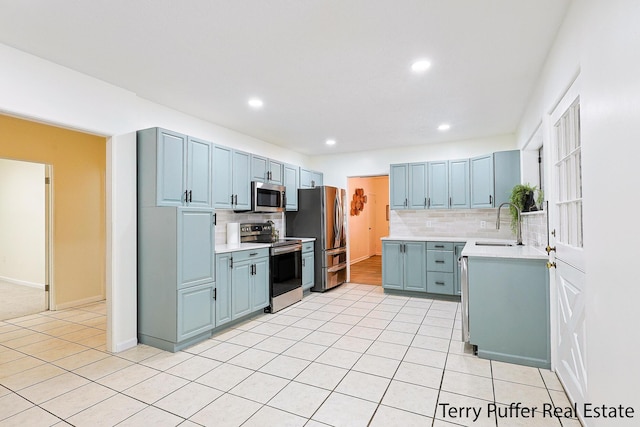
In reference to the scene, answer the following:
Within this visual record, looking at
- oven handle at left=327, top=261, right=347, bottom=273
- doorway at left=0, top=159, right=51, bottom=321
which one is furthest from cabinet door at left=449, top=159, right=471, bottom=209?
doorway at left=0, top=159, right=51, bottom=321

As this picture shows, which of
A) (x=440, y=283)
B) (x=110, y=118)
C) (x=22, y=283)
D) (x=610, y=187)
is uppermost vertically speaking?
(x=110, y=118)

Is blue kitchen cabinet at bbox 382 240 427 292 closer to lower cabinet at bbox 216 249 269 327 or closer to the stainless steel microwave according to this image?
the stainless steel microwave

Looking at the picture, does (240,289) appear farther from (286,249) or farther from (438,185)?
(438,185)

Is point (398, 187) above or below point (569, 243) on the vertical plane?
above

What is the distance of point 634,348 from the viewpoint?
3.65 ft

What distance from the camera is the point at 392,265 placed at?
500 centimetres

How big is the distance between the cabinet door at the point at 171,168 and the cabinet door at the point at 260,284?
48.1 inches

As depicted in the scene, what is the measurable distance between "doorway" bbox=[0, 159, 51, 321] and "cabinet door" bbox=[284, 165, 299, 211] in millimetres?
3872

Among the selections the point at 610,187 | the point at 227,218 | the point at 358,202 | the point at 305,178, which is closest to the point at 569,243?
the point at 610,187

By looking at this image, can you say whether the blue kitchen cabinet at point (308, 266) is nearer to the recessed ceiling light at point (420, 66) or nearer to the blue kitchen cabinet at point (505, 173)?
the blue kitchen cabinet at point (505, 173)

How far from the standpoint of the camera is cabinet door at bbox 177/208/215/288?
2.94 meters

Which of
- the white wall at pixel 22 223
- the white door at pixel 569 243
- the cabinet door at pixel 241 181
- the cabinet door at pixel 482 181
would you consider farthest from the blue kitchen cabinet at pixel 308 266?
the white wall at pixel 22 223

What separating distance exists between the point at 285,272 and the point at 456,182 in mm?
3045

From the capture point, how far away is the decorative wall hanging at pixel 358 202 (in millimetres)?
7924
